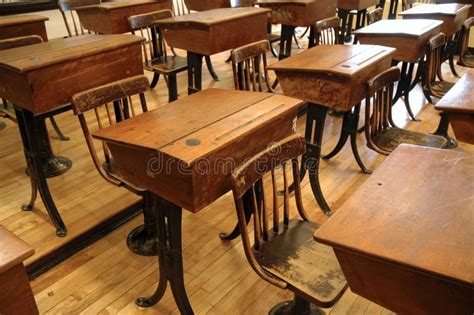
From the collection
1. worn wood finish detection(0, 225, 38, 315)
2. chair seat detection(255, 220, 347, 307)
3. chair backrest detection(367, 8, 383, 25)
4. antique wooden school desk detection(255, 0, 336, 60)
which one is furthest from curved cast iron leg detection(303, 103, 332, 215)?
chair backrest detection(367, 8, 383, 25)

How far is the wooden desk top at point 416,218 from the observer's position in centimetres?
91

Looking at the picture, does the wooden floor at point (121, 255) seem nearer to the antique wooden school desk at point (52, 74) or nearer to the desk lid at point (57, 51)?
the antique wooden school desk at point (52, 74)

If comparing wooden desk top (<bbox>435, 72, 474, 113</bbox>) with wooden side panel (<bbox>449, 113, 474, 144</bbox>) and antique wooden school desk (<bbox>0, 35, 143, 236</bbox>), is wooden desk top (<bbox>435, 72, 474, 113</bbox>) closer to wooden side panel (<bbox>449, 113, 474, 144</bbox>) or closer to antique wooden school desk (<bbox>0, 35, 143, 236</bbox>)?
wooden side panel (<bbox>449, 113, 474, 144</bbox>)

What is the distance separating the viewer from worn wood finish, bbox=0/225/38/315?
3.11ft

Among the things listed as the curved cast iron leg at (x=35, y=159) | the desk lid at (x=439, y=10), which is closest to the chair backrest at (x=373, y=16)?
the desk lid at (x=439, y=10)

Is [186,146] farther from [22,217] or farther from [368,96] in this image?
[22,217]

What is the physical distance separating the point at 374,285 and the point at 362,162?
6.21 feet

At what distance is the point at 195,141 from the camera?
1.34m

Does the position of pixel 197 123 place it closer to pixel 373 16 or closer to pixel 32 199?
pixel 32 199

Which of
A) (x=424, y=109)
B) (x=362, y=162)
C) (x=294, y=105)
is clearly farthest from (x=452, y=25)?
(x=294, y=105)

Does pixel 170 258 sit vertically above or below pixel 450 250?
below

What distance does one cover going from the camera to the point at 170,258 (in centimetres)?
150

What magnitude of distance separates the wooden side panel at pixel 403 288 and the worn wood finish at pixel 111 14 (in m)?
2.91

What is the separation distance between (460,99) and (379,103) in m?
0.45
